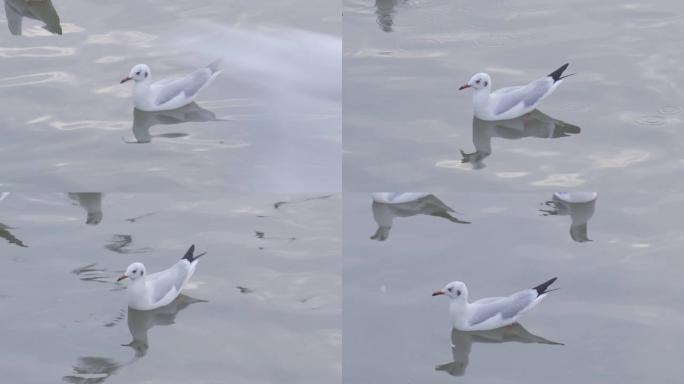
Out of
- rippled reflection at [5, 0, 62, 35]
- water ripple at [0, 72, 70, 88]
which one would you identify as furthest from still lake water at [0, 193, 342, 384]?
rippled reflection at [5, 0, 62, 35]

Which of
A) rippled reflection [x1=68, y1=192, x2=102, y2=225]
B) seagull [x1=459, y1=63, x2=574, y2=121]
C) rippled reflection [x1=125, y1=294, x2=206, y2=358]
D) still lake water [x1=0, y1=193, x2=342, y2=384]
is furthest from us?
seagull [x1=459, y1=63, x2=574, y2=121]

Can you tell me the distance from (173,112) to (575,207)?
340cm

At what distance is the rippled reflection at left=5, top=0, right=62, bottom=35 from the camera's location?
13684mm

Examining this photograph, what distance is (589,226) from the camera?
11.0m

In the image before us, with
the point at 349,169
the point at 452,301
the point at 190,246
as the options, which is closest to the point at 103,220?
the point at 190,246

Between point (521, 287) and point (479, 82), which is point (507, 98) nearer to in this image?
point (479, 82)

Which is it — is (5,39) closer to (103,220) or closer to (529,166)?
(103,220)

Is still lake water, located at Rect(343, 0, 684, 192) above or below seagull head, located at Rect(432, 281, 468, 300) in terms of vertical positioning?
above

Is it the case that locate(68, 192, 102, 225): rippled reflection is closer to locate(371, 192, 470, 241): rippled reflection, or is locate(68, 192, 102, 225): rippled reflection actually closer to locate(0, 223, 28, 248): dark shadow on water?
locate(0, 223, 28, 248): dark shadow on water

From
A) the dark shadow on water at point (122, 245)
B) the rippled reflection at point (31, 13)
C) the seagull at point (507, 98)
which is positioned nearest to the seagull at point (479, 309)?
the dark shadow on water at point (122, 245)

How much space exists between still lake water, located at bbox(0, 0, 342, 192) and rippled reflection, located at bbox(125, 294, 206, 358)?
50.0 inches

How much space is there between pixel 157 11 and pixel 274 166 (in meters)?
3.10

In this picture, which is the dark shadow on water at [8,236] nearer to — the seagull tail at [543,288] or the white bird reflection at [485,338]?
the white bird reflection at [485,338]

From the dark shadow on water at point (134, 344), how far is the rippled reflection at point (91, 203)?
1.18 meters
